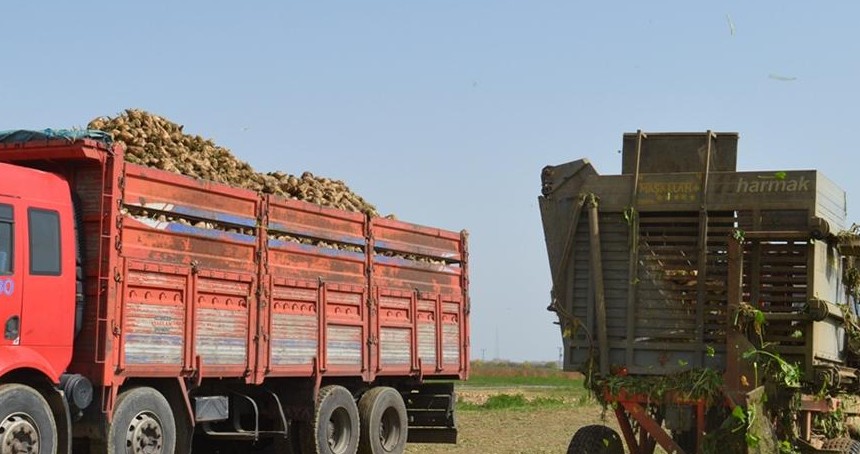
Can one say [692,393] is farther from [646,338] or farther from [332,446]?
[332,446]

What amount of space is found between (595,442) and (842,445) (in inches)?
90.4

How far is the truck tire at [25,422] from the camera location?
1009 centimetres

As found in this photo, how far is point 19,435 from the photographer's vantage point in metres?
10.2

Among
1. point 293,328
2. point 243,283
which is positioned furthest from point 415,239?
point 243,283

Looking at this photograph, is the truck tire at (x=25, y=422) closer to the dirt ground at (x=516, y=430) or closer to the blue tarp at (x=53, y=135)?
the blue tarp at (x=53, y=135)

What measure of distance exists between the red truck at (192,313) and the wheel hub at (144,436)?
0.05 ft

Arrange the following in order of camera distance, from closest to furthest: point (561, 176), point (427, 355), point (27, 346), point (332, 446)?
point (27, 346) < point (561, 176) < point (332, 446) < point (427, 355)

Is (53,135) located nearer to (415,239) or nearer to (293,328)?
(293,328)

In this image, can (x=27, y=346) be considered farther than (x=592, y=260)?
No

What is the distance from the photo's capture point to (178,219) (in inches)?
482

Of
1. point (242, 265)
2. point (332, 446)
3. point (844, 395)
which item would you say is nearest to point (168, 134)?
point (242, 265)

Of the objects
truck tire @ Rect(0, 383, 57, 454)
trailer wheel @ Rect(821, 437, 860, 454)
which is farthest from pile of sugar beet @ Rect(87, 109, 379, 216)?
trailer wheel @ Rect(821, 437, 860, 454)

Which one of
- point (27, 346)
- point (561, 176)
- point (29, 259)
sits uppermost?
point (561, 176)

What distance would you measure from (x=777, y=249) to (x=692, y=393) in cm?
151
